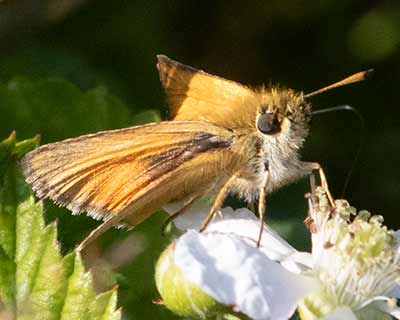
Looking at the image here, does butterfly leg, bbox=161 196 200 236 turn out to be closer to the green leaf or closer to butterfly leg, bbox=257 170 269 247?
butterfly leg, bbox=257 170 269 247

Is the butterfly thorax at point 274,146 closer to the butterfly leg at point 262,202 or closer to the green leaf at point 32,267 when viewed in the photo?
the butterfly leg at point 262,202

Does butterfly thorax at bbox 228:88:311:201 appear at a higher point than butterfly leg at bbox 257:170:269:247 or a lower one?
higher

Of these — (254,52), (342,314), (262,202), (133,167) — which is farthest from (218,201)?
(254,52)

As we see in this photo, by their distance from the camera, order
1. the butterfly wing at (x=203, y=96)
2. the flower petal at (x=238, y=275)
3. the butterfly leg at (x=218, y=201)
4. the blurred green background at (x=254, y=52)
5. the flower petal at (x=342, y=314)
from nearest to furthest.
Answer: the flower petal at (x=238, y=275) → the flower petal at (x=342, y=314) → the butterfly leg at (x=218, y=201) → the butterfly wing at (x=203, y=96) → the blurred green background at (x=254, y=52)

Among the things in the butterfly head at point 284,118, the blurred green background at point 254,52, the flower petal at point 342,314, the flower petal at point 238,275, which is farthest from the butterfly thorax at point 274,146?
the blurred green background at point 254,52

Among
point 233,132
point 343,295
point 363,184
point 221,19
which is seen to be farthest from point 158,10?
point 343,295

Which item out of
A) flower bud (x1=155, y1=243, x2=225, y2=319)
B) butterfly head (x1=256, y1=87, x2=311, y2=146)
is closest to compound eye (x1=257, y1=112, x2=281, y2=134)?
butterfly head (x1=256, y1=87, x2=311, y2=146)

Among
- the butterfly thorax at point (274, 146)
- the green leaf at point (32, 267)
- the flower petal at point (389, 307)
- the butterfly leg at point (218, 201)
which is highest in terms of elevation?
the butterfly thorax at point (274, 146)

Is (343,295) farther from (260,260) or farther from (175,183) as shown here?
(175,183)
